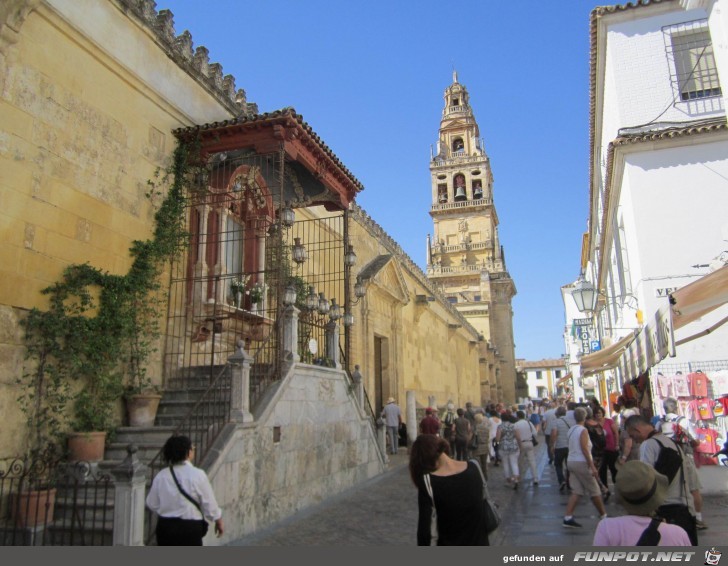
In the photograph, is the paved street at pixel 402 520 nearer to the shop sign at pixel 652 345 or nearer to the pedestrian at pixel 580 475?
the pedestrian at pixel 580 475

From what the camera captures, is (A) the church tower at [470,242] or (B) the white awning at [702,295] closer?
(B) the white awning at [702,295]

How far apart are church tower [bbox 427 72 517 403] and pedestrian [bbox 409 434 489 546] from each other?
143ft

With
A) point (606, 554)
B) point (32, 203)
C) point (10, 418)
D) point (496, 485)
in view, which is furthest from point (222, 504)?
point (496, 485)

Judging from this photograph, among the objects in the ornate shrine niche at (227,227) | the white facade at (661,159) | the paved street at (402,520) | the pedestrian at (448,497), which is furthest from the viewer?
the white facade at (661,159)

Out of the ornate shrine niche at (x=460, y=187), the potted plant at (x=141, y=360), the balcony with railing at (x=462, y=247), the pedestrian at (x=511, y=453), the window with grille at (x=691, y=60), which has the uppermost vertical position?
the ornate shrine niche at (x=460, y=187)

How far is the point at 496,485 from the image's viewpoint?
10664 mm

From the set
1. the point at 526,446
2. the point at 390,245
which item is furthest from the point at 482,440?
the point at 390,245

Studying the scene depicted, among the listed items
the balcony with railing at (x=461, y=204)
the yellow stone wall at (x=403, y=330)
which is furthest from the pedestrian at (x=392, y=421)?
the balcony with railing at (x=461, y=204)

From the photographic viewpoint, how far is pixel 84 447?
641cm

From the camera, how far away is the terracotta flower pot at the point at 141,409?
738 cm

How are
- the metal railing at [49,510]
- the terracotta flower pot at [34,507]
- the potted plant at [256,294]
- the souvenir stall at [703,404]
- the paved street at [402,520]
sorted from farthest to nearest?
the potted plant at [256,294]
the souvenir stall at [703,404]
the paved street at [402,520]
the terracotta flower pot at [34,507]
the metal railing at [49,510]

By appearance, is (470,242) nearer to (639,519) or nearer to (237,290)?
(237,290)

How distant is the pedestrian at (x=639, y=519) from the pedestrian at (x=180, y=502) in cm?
256

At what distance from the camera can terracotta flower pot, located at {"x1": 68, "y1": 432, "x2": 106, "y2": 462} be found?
6363mm
